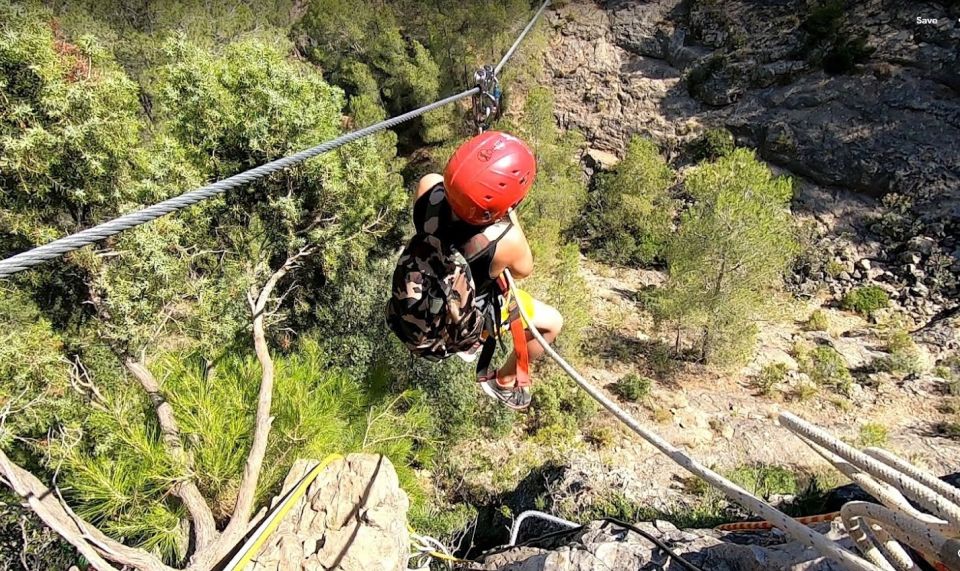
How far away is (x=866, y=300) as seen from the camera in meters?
12.8

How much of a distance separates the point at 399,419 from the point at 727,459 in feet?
18.8

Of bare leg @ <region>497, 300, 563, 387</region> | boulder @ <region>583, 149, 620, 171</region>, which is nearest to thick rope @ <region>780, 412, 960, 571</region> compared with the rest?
bare leg @ <region>497, 300, 563, 387</region>

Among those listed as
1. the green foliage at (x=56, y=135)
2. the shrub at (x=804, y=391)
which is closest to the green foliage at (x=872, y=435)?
the shrub at (x=804, y=391)

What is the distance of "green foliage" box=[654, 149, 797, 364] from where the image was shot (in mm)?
9609

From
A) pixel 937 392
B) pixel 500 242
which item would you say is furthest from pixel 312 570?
pixel 937 392

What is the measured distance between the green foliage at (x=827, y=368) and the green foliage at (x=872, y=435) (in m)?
1.34

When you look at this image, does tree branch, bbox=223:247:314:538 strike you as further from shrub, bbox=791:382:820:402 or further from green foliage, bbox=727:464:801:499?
shrub, bbox=791:382:820:402

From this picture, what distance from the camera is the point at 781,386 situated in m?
10.7

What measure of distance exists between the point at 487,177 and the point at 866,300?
47.9 feet

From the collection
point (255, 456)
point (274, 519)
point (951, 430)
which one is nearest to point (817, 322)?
point (951, 430)

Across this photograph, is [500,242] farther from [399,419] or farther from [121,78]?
[121,78]

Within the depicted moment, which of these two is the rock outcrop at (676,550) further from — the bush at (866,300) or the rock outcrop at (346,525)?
the bush at (866,300)

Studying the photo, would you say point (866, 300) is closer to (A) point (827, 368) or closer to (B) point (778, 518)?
(A) point (827, 368)

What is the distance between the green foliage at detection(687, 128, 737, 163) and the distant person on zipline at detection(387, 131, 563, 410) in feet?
52.3
